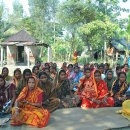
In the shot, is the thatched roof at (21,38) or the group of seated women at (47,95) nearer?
the group of seated women at (47,95)

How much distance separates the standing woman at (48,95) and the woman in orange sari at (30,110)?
1.60 feet

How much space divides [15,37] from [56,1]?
37.8 ft

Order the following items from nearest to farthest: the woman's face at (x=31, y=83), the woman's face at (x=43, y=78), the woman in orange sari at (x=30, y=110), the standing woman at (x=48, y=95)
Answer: the woman in orange sari at (x=30, y=110), the woman's face at (x=31, y=83), the standing woman at (x=48, y=95), the woman's face at (x=43, y=78)

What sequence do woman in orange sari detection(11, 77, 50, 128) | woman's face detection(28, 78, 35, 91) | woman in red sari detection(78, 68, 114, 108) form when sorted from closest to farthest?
woman in orange sari detection(11, 77, 50, 128)
woman's face detection(28, 78, 35, 91)
woman in red sari detection(78, 68, 114, 108)

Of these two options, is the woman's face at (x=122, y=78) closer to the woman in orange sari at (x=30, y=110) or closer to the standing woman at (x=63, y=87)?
the standing woman at (x=63, y=87)

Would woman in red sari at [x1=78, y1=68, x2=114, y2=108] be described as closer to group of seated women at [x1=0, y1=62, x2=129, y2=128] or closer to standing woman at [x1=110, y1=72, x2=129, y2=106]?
group of seated women at [x1=0, y1=62, x2=129, y2=128]

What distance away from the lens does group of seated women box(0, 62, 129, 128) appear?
3852 mm

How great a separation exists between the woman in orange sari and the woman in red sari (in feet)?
4.36

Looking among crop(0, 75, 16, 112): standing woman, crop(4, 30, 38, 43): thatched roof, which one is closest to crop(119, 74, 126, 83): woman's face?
crop(0, 75, 16, 112): standing woman

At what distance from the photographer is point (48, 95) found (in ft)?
15.4

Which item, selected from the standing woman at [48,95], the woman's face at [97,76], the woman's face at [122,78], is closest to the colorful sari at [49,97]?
the standing woman at [48,95]

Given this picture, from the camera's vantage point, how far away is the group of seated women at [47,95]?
12.6 ft

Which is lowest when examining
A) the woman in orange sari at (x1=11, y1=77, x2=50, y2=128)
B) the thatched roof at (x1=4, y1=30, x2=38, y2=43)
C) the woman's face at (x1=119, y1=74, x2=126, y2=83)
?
the woman in orange sari at (x1=11, y1=77, x2=50, y2=128)

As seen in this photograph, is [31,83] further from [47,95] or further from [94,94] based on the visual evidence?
[94,94]
